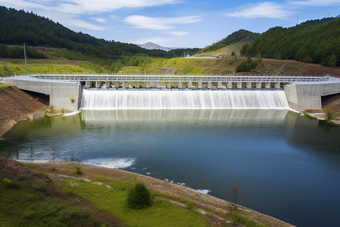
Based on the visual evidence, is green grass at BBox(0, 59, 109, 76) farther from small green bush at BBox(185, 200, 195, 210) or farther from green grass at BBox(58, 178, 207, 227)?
small green bush at BBox(185, 200, 195, 210)

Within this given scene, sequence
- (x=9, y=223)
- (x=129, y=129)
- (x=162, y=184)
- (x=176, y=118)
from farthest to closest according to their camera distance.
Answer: (x=176, y=118) → (x=129, y=129) → (x=162, y=184) → (x=9, y=223)

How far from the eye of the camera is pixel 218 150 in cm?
2386

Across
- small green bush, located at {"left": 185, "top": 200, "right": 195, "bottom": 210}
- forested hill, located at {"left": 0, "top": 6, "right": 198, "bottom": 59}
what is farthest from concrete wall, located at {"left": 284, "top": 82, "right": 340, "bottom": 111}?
forested hill, located at {"left": 0, "top": 6, "right": 198, "bottom": 59}

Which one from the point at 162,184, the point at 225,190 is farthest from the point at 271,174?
the point at 162,184

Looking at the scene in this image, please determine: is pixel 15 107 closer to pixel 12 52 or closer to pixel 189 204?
pixel 189 204

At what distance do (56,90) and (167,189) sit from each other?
2863 centimetres

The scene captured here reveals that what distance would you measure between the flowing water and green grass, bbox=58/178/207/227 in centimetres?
417

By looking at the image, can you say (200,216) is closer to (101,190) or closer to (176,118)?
(101,190)

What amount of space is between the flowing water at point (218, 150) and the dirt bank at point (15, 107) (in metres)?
1.24

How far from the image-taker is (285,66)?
63.4 metres

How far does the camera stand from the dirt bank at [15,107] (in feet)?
96.7

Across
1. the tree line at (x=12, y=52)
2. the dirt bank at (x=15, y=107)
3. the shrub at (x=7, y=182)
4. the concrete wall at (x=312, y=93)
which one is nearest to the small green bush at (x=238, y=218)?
the shrub at (x=7, y=182)

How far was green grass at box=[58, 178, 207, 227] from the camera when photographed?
11.9m

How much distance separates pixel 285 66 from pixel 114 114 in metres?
48.1
